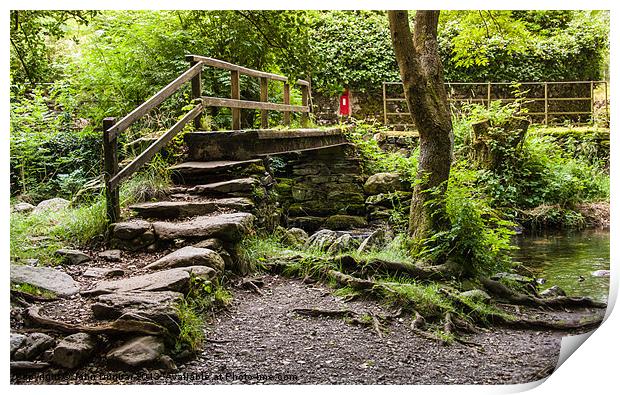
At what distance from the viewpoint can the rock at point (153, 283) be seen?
10.2ft

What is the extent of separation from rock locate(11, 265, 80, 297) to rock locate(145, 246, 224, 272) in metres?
0.45

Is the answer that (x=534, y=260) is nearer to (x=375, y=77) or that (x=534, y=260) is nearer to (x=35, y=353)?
(x=35, y=353)

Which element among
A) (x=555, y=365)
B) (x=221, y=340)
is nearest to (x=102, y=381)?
(x=221, y=340)

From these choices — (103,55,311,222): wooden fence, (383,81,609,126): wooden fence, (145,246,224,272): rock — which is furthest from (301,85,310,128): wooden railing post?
(145,246,224,272): rock

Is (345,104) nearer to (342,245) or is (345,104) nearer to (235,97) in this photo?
(235,97)

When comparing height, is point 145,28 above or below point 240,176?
above

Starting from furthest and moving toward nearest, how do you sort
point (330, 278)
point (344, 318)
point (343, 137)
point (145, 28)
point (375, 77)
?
1. point (375, 77)
2. point (343, 137)
3. point (145, 28)
4. point (330, 278)
5. point (344, 318)

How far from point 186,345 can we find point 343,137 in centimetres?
606

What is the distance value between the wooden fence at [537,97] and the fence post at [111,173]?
303cm

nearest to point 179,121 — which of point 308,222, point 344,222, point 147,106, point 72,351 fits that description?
point 147,106

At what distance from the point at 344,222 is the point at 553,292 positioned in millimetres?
4102

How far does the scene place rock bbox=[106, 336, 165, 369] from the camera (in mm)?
2668

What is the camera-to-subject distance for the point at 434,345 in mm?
3332

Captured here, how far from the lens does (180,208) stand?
4258mm
